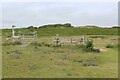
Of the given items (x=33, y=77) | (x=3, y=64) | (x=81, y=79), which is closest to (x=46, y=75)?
(x=33, y=77)

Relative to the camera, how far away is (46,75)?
1256cm

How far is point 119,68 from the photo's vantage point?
1481cm

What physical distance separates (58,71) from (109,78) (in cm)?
248

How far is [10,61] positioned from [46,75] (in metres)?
4.46

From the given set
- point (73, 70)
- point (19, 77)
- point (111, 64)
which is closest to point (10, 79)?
point (19, 77)

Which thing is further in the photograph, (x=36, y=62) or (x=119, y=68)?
(x=36, y=62)

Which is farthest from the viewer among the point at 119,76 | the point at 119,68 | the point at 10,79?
the point at 119,68

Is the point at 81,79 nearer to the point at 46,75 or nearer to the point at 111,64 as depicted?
the point at 46,75

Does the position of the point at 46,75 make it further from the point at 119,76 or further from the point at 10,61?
the point at 10,61

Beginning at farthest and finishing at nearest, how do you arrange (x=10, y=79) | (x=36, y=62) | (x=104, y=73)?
(x=36, y=62)
(x=104, y=73)
(x=10, y=79)

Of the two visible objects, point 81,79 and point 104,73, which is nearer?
point 81,79

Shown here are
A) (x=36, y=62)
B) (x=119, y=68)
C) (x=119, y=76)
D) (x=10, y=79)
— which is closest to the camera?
(x=10, y=79)

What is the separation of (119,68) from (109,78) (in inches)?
110

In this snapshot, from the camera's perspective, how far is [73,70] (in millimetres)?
14117
